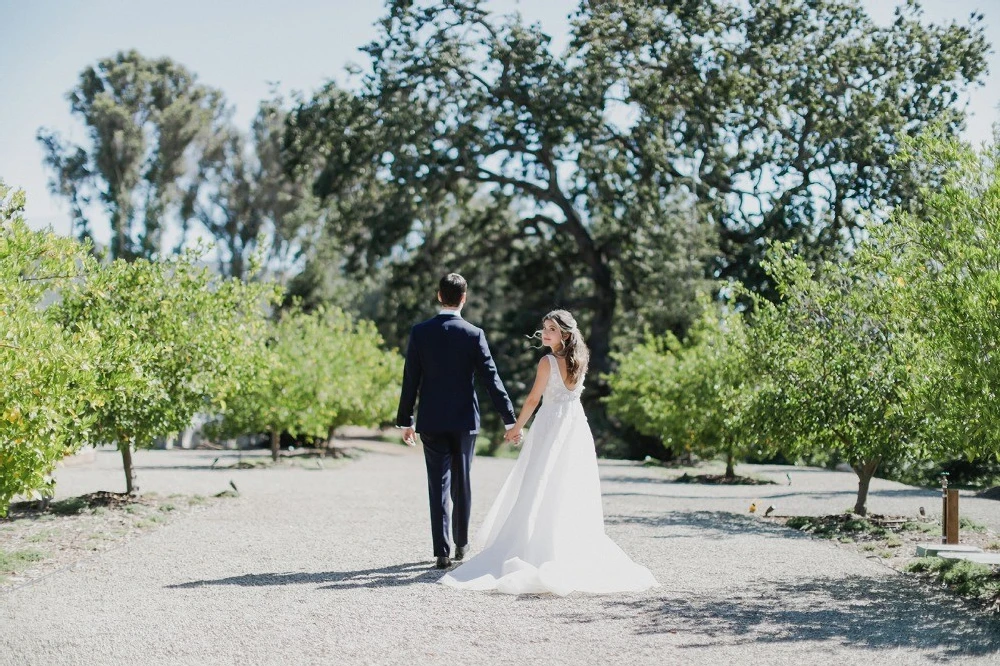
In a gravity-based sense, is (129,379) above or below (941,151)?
below

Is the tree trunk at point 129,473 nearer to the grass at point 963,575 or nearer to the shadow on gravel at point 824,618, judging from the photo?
the shadow on gravel at point 824,618

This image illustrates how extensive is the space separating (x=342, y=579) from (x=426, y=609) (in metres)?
1.42

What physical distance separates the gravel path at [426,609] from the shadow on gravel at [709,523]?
0.10 metres

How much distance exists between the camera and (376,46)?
110 feet

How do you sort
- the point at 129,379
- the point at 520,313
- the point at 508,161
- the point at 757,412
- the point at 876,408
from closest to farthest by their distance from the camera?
the point at 129,379
the point at 876,408
the point at 757,412
the point at 508,161
the point at 520,313

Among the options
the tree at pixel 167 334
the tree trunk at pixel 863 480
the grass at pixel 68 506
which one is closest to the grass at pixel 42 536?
the grass at pixel 68 506

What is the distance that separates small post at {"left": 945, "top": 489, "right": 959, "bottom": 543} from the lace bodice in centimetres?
398

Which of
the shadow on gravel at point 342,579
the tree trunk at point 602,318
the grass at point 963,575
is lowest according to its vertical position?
the shadow on gravel at point 342,579

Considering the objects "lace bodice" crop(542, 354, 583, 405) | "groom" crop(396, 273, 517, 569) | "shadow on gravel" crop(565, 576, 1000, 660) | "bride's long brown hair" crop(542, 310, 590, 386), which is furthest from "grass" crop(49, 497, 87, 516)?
"shadow on gravel" crop(565, 576, 1000, 660)

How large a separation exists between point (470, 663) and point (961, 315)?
165 inches

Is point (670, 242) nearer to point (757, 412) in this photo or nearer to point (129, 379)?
point (757, 412)

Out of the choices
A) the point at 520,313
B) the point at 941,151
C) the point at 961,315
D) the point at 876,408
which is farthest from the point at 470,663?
the point at 520,313

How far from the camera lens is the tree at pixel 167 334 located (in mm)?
12891

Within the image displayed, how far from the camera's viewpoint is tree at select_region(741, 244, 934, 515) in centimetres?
1248
